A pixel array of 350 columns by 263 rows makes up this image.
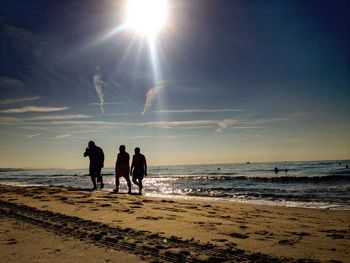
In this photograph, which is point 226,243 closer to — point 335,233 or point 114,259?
point 114,259

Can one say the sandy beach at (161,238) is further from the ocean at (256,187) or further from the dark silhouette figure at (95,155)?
the dark silhouette figure at (95,155)

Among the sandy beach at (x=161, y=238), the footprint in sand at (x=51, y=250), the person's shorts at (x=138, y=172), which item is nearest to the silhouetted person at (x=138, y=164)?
the person's shorts at (x=138, y=172)

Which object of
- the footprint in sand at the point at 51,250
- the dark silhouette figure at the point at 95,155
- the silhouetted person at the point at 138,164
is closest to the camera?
the footprint in sand at the point at 51,250

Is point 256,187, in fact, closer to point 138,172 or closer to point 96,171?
point 138,172

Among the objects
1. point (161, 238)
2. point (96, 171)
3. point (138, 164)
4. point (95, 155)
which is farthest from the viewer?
point (96, 171)

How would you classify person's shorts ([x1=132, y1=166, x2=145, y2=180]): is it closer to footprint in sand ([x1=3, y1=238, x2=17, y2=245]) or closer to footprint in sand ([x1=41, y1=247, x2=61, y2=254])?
footprint in sand ([x1=3, y1=238, x2=17, y2=245])

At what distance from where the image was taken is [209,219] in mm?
7160

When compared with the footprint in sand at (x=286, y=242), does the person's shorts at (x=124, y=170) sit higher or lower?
higher

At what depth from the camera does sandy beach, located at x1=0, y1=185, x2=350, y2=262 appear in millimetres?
4262

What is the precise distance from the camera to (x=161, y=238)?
204 inches

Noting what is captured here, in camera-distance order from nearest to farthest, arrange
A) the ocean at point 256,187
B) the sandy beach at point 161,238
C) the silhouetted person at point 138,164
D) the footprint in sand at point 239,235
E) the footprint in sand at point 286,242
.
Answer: the sandy beach at point 161,238, the footprint in sand at point 286,242, the footprint in sand at point 239,235, the ocean at point 256,187, the silhouetted person at point 138,164

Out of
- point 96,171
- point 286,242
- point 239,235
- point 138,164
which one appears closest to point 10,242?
point 239,235

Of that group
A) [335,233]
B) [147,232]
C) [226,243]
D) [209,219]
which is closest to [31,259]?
[147,232]

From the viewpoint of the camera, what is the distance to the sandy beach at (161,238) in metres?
4.26
